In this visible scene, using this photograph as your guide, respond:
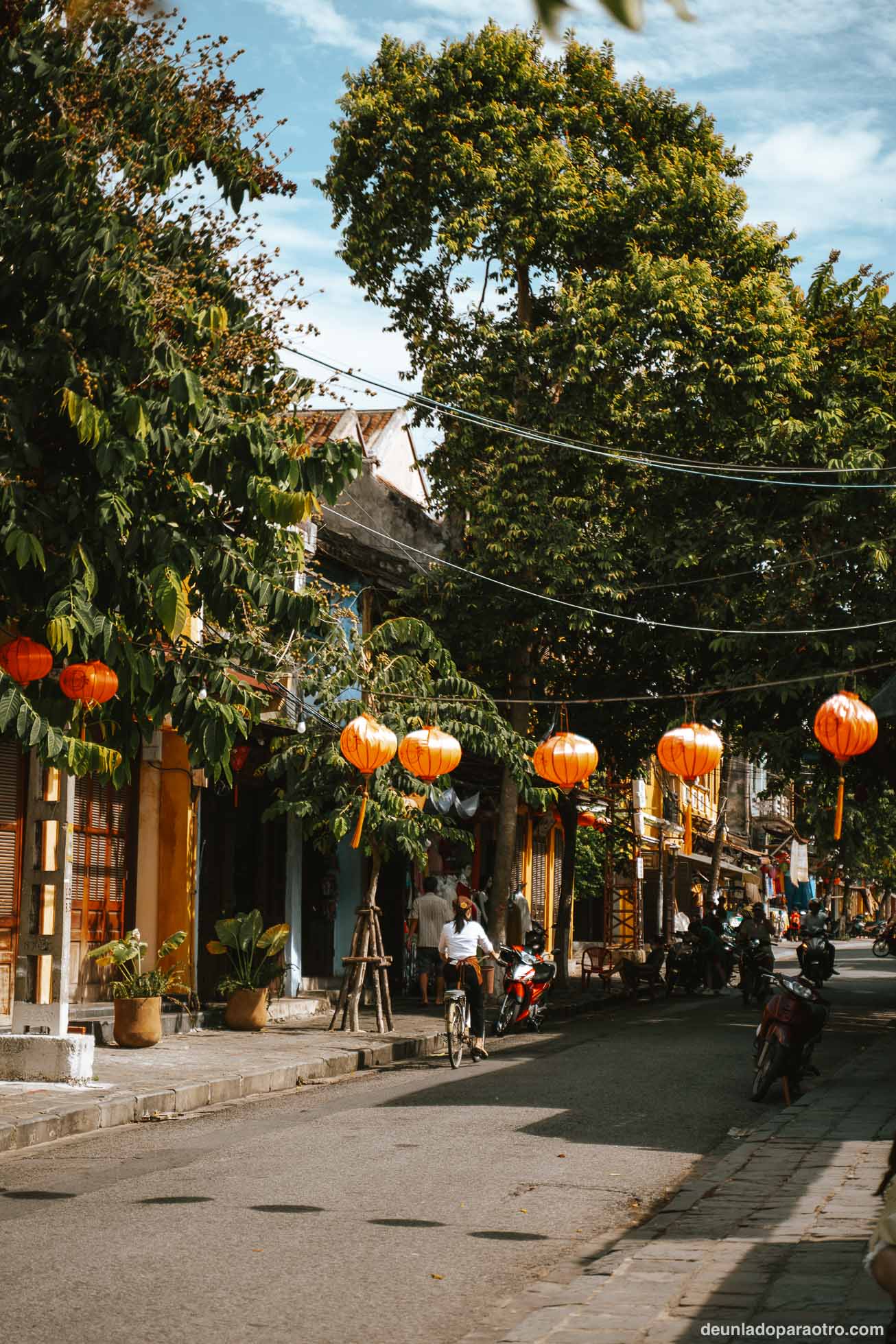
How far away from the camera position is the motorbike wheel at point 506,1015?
1825 centimetres

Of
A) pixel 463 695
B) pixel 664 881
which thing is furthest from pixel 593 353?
pixel 664 881

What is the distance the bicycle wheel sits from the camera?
14867 mm

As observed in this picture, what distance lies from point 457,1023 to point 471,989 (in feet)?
1.65

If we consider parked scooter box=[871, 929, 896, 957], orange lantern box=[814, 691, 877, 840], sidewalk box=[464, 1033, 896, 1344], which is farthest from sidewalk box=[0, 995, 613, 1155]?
parked scooter box=[871, 929, 896, 957]

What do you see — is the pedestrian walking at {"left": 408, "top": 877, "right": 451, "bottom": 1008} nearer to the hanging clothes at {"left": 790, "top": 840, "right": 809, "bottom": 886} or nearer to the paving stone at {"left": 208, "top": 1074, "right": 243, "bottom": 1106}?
the paving stone at {"left": 208, "top": 1074, "right": 243, "bottom": 1106}

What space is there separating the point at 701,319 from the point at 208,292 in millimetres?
11697

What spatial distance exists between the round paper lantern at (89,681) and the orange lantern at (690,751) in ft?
20.6

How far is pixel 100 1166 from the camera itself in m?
8.97

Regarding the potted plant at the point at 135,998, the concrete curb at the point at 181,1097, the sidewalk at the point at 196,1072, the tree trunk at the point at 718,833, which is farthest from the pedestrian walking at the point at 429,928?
the tree trunk at the point at 718,833

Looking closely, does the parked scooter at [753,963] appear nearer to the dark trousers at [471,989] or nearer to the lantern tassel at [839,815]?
the dark trousers at [471,989]

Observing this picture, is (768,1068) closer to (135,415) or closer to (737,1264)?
(737,1264)

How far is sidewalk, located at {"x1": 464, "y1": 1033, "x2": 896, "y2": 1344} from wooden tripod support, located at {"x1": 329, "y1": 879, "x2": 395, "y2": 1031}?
825 cm

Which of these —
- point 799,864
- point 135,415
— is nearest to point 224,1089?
point 135,415

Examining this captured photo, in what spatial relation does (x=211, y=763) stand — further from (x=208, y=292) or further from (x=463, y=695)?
(x=463, y=695)
